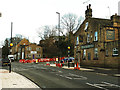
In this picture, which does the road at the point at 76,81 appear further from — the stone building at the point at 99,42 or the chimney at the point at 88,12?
the chimney at the point at 88,12

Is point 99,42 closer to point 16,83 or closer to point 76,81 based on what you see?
point 76,81

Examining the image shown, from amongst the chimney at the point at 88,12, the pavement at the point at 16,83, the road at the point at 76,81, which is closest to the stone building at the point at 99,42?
the chimney at the point at 88,12

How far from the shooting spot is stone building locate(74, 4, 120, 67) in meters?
26.2

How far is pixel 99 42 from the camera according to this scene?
29.6 metres

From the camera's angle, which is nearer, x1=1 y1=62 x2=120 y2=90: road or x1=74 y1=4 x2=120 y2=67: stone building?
x1=1 y1=62 x2=120 y2=90: road

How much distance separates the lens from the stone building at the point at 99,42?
26.2m

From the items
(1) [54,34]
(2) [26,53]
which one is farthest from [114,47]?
(2) [26,53]

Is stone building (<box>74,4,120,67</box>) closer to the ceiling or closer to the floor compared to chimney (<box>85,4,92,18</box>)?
closer to the floor

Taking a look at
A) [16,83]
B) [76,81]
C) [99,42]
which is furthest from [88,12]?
[16,83]

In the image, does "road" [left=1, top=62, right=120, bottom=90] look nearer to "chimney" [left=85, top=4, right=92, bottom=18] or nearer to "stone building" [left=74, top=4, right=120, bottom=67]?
"stone building" [left=74, top=4, right=120, bottom=67]

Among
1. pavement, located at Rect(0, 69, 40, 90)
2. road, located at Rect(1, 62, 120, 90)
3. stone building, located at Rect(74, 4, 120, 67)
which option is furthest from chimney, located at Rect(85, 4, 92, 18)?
pavement, located at Rect(0, 69, 40, 90)

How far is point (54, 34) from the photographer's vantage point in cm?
7125

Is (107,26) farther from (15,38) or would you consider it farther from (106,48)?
(15,38)

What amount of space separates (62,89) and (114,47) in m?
18.6
